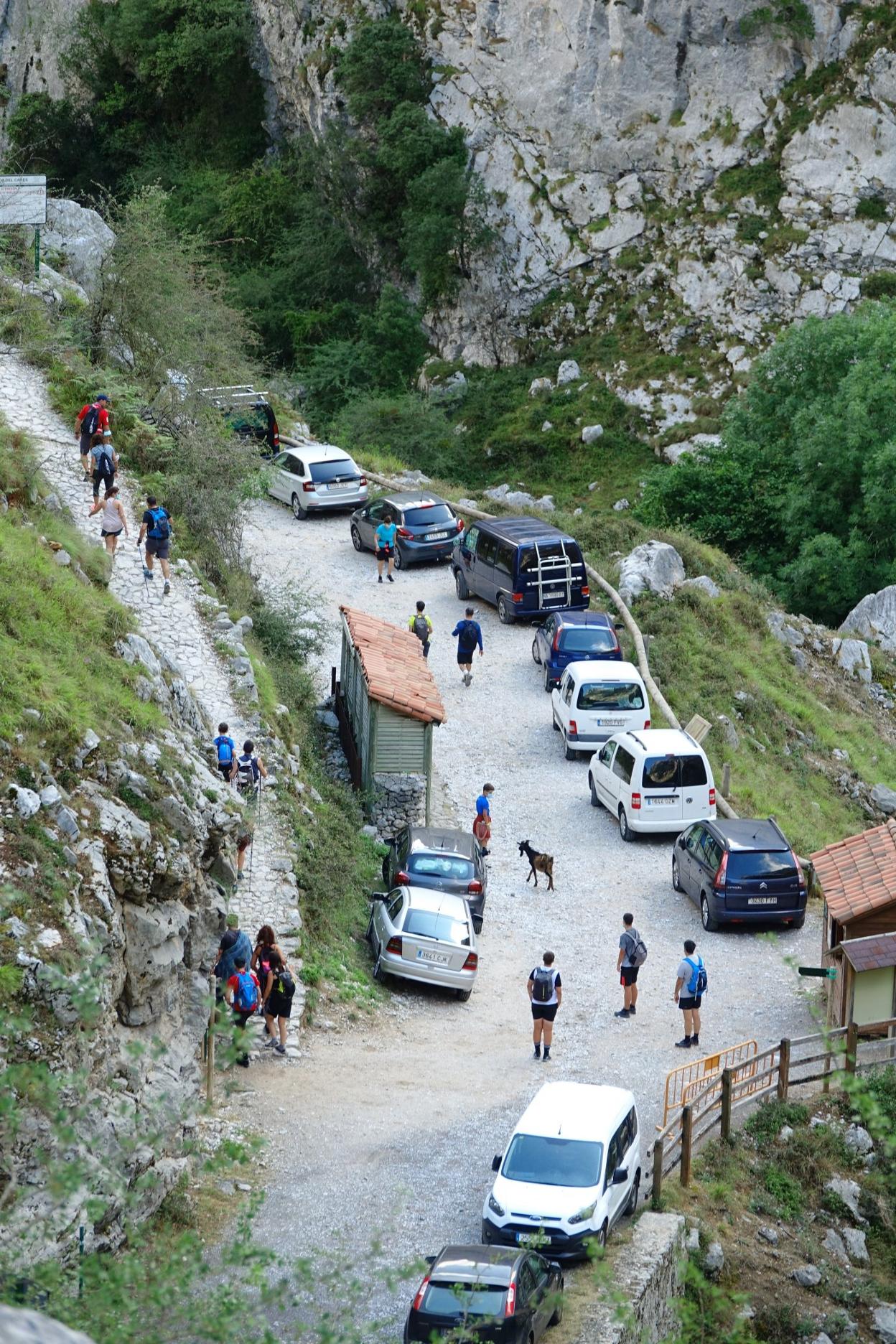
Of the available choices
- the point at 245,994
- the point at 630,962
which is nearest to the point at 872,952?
the point at 630,962

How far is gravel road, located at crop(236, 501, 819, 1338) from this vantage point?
1678cm

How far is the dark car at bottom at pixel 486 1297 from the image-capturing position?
13.6 meters

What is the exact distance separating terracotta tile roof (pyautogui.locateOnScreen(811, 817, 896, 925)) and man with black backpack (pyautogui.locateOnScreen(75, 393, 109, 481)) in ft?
46.1

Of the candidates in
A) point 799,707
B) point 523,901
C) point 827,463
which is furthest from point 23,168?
point 523,901

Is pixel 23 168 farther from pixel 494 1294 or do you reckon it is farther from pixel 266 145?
pixel 494 1294

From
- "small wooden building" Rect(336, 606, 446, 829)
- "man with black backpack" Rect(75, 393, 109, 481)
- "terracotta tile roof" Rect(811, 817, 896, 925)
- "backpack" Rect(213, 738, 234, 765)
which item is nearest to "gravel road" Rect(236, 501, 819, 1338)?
"terracotta tile roof" Rect(811, 817, 896, 925)

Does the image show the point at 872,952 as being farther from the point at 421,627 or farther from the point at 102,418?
the point at 102,418

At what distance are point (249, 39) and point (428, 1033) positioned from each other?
172ft

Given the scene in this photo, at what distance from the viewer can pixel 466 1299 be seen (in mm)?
13430

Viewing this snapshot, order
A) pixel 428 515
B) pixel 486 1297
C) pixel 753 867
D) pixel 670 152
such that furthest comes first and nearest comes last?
pixel 670 152, pixel 428 515, pixel 753 867, pixel 486 1297

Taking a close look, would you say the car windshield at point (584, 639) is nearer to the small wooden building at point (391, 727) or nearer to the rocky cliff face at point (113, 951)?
the small wooden building at point (391, 727)

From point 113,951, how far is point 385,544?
21797 millimetres

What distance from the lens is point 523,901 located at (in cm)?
2556

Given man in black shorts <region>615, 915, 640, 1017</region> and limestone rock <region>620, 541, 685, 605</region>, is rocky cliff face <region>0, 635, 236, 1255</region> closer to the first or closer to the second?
man in black shorts <region>615, 915, 640, 1017</region>
